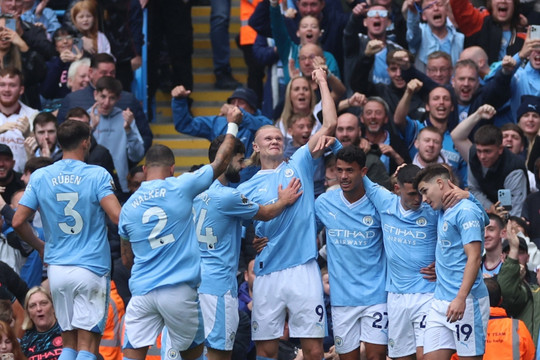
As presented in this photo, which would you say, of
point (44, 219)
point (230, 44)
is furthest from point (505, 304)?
point (230, 44)

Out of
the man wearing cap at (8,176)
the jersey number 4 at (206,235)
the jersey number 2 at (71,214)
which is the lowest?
the man wearing cap at (8,176)

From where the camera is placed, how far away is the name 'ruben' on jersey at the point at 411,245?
443 inches

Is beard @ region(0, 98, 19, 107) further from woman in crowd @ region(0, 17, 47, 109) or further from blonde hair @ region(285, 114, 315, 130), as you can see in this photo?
blonde hair @ region(285, 114, 315, 130)

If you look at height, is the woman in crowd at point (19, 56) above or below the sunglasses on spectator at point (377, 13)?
below

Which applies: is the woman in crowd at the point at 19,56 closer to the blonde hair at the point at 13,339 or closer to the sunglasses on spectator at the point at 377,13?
the sunglasses on spectator at the point at 377,13

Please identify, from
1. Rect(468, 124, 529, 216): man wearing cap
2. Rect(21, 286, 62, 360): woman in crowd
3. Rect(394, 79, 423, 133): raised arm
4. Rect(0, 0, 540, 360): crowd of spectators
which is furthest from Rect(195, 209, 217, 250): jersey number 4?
Rect(394, 79, 423, 133): raised arm

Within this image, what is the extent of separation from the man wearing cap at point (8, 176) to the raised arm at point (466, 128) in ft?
17.0

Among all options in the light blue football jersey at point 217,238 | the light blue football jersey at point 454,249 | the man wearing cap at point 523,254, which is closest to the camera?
the light blue football jersey at point 454,249

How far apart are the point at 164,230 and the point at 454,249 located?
8.49 feet

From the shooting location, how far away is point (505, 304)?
40.4ft

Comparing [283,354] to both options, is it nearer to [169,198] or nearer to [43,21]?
[169,198]

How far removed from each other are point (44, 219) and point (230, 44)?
27.1ft

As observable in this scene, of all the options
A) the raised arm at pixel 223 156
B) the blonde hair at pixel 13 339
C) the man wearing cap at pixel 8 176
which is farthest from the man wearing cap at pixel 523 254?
the man wearing cap at pixel 8 176

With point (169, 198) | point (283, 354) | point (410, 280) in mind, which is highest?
point (169, 198)
